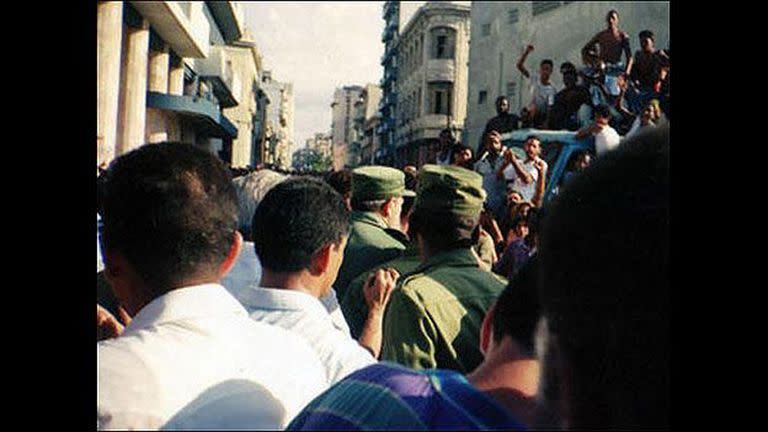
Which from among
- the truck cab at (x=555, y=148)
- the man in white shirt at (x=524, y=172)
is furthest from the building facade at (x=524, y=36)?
the man in white shirt at (x=524, y=172)

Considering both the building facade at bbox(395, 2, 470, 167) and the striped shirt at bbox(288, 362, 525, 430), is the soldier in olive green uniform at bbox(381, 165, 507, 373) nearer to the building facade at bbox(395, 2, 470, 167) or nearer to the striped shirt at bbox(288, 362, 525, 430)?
the striped shirt at bbox(288, 362, 525, 430)

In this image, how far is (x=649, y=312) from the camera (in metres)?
0.91

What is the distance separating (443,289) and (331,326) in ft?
1.59

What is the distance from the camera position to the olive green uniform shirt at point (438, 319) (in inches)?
90.4

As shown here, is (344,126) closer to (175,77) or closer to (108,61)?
(175,77)

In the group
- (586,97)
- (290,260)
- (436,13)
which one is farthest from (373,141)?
(290,260)

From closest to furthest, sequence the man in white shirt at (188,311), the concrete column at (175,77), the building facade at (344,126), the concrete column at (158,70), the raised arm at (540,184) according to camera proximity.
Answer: the man in white shirt at (188,311), the raised arm at (540,184), the concrete column at (158,70), the concrete column at (175,77), the building facade at (344,126)

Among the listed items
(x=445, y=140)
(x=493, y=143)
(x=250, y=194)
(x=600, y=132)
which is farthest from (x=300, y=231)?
(x=445, y=140)

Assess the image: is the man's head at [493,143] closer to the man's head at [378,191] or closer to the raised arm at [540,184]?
the raised arm at [540,184]

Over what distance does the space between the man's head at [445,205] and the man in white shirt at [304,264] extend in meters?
0.44

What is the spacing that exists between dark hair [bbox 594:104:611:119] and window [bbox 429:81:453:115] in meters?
33.0
